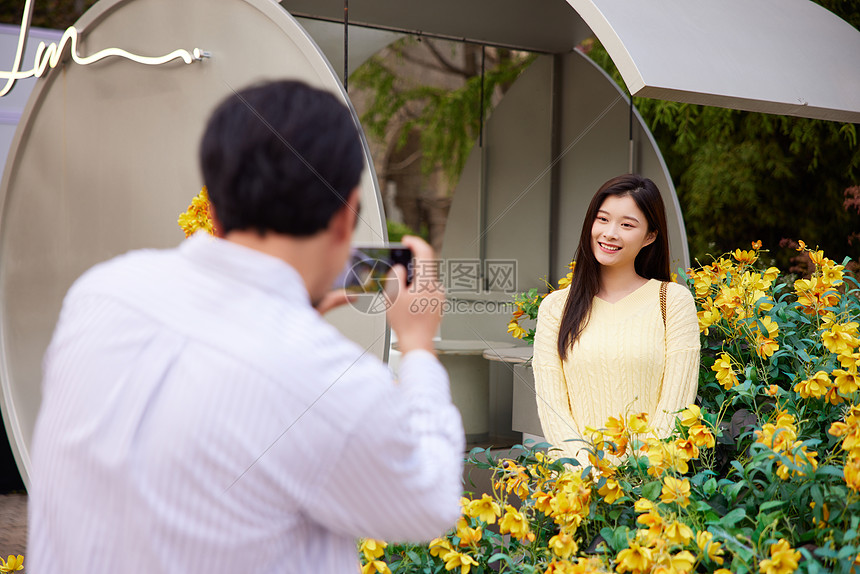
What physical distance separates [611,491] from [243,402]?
979mm

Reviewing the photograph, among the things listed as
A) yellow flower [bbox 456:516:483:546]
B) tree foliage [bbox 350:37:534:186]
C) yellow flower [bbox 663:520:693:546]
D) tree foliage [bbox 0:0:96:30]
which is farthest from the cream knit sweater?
tree foliage [bbox 0:0:96:30]

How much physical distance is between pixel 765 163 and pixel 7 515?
5.21 m

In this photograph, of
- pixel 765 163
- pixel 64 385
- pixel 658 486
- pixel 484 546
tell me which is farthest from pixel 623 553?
pixel 765 163

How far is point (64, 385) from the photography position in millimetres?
916

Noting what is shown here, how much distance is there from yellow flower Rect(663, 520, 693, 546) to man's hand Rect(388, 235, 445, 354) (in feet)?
2.05

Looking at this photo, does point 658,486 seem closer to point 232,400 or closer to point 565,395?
point 565,395

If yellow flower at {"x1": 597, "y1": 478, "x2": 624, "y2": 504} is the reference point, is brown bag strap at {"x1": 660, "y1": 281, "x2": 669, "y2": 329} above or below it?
above

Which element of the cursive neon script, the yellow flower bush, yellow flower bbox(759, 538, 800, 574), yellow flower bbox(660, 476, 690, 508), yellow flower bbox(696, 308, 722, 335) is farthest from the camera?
the cursive neon script

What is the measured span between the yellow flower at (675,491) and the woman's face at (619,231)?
0.80 m

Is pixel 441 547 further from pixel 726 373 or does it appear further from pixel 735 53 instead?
pixel 735 53

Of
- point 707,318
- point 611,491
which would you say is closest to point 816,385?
point 611,491

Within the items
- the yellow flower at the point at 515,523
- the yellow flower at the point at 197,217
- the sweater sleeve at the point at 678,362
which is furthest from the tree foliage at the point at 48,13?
the yellow flower at the point at 515,523

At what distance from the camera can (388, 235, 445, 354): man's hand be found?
1037 millimetres

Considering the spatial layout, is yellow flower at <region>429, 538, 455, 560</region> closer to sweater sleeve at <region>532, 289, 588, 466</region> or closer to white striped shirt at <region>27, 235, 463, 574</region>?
sweater sleeve at <region>532, 289, 588, 466</region>
